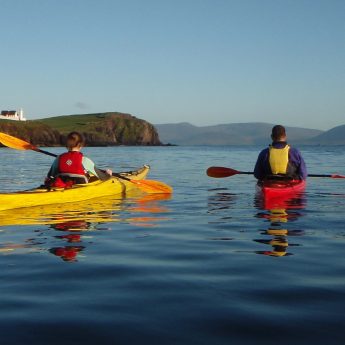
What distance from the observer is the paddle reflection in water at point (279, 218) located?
22.7ft

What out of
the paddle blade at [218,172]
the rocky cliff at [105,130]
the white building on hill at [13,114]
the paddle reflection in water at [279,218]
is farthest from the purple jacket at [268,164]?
the white building on hill at [13,114]

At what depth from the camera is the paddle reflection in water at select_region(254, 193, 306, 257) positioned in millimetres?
6934

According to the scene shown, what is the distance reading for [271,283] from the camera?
5004 millimetres

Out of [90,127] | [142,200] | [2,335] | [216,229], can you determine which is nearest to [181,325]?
[2,335]

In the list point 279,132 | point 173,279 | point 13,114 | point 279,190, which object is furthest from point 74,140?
point 13,114

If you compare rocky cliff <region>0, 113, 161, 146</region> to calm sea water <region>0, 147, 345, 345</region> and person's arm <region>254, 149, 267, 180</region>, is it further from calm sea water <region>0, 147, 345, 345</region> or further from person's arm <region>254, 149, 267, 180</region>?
calm sea water <region>0, 147, 345, 345</region>

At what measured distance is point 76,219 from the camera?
9.76 metres

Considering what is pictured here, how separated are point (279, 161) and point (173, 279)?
312 inches

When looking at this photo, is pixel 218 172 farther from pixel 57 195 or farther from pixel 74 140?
pixel 57 195

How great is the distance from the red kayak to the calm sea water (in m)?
2.03

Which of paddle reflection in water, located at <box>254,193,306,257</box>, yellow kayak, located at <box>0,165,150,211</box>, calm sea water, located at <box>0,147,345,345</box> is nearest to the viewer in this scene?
calm sea water, located at <box>0,147,345,345</box>

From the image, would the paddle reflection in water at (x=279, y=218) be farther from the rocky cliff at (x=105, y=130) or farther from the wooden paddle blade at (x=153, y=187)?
the rocky cliff at (x=105, y=130)

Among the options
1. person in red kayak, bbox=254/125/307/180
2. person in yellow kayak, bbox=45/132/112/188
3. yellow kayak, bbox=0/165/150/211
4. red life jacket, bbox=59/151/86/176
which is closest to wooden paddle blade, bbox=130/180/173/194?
yellow kayak, bbox=0/165/150/211

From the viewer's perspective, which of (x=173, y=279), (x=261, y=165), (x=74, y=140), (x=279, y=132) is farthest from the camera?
(x=261, y=165)
